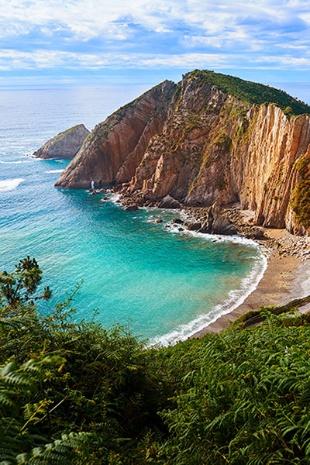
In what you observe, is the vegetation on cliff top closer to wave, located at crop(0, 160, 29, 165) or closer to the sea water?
the sea water

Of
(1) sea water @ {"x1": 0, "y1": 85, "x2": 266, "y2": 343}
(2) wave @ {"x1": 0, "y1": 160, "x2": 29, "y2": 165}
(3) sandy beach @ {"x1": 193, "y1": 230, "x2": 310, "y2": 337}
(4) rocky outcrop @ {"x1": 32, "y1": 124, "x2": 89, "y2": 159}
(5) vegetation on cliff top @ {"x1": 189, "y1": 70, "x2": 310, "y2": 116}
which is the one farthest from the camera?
(4) rocky outcrop @ {"x1": 32, "y1": 124, "x2": 89, "y2": 159}

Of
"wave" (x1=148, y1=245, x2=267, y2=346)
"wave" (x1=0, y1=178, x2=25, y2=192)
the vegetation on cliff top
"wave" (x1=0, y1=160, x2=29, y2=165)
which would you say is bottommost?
"wave" (x1=148, y1=245, x2=267, y2=346)

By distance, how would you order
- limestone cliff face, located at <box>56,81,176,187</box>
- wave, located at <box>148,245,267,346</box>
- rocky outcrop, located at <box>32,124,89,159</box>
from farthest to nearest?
rocky outcrop, located at <box>32,124,89,159</box> < limestone cliff face, located at <box>56,81,176,187</box> < wave, located at <box>148,245,267,346</box>

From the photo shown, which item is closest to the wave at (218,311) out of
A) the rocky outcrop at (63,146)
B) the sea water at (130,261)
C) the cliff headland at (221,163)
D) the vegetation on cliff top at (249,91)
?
the sea water at (130,261)

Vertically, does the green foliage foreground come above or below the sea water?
above

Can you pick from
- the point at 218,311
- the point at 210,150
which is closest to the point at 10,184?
the point at 210,150

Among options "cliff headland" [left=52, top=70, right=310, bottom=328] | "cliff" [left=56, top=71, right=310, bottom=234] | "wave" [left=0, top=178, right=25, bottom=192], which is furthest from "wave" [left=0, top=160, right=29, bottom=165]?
"cliff headland" [left=52, top=70, right=310, bottom=328]

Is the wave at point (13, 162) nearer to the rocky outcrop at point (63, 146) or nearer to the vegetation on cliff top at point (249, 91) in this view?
the rocky outcrop at point (63, 146)
